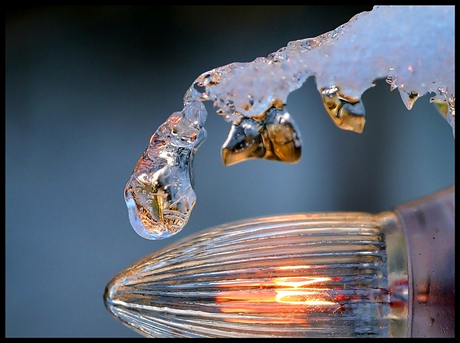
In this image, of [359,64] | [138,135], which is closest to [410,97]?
[359,64]

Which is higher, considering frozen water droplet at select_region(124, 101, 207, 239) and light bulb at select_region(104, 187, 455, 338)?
frozen water droplet at select_region(124, 101, 207, 239)

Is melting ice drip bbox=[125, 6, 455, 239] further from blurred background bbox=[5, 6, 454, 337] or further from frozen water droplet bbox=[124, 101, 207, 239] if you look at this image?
blurred background bbox=[5, 6, 454, 337]

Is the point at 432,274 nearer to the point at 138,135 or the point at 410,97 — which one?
the point at 410,97

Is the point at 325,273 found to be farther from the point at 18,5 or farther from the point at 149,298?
the point at 18,5

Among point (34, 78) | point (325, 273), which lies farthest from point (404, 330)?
point (34, 78)

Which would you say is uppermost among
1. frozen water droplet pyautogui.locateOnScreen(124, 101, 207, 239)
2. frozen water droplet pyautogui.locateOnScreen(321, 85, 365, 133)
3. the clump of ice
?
the clump of ice

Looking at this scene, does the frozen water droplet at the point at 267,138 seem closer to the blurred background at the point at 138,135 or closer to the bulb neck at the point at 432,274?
the bulb neck at the point at 432,274

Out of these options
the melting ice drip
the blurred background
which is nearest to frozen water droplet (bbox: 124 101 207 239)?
the melting ice drip

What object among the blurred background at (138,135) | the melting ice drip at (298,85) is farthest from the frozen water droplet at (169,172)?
the blurred background at (138,135)
